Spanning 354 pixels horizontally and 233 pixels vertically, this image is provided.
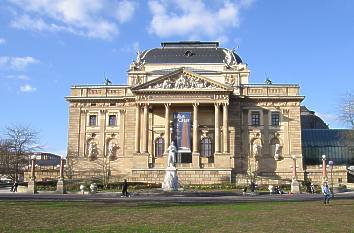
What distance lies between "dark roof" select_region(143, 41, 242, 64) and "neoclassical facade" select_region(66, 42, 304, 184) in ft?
0.61

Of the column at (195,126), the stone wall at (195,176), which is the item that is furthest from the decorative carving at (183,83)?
the stone wall at (195,176)

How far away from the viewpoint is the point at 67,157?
263 ft

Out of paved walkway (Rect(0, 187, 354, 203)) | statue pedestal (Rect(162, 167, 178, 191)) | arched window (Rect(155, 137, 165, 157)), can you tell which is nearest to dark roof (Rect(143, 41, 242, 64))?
arched window (Rect(155, 137, 165, 157))

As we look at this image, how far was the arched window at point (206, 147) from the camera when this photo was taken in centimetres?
7819

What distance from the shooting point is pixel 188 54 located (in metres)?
83.8

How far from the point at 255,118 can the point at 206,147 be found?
10204 millimetres

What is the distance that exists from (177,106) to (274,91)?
686 inches

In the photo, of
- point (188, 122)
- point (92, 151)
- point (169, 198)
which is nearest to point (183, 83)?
point (188, 122)

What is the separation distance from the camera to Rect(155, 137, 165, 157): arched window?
78.5m

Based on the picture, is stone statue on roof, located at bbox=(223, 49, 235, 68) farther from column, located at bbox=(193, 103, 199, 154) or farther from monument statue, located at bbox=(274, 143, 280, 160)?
monument statue, located at bbox=(274, 143, 280, 160)

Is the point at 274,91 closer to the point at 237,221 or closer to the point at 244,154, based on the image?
the point at 244,154

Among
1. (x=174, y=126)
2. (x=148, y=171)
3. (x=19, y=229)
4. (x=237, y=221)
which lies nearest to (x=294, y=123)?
(x=174, y=126)

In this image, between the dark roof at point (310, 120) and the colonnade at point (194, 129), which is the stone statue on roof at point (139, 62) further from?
the dark roof at point (310, 120)

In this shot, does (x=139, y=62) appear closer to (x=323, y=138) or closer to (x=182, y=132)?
(x=182, y=132)
